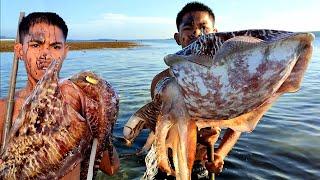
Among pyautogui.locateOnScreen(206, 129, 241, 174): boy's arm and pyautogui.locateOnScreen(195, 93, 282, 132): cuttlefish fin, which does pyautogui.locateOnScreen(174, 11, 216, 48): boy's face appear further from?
pyautogui.locateOnScreen(195, 93, 282, 132): cuttlefish fin

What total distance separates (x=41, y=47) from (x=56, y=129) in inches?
37.4

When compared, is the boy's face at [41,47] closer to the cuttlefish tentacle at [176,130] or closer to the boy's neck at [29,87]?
the boy's neck at [29,87]

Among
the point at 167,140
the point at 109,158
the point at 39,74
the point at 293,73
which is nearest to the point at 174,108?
the point at 167,140

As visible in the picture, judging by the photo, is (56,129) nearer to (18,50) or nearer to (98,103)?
(98,103)

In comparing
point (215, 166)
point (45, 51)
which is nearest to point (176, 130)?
point (45, 51)

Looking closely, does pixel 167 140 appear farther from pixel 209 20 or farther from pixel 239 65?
pixel 209 20

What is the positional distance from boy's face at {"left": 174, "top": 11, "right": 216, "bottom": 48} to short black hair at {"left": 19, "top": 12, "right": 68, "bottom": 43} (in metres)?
1.27

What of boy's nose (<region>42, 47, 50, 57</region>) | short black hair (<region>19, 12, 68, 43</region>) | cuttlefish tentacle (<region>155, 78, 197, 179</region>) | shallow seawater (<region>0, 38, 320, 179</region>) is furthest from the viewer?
shallow seawater (<region>0, 38, 320, 179</region>)

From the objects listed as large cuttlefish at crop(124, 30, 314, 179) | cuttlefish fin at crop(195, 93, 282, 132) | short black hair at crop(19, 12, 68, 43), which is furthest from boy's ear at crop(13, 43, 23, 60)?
cuttlefish fin at crop(195, 93, 282, 132)

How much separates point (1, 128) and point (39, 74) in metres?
0.62

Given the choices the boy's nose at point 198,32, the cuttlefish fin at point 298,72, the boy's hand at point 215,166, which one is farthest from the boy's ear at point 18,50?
the boy's hand at point 215,166

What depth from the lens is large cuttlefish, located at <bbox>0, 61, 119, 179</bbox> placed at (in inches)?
85.7

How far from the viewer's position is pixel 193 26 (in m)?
3.92

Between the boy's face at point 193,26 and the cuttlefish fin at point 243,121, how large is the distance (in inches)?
66.5
